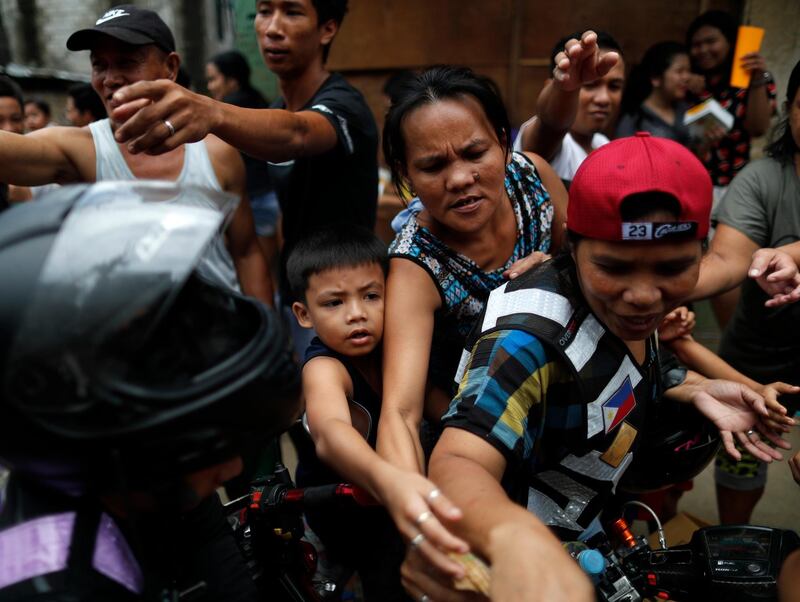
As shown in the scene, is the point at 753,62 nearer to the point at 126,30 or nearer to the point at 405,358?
the point at 405,358

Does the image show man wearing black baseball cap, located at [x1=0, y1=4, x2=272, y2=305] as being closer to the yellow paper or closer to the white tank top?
the white tank top

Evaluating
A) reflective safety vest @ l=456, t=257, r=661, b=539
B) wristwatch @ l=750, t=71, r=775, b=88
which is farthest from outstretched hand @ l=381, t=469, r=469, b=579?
wristwatch @ l=750, t=71, r=775, b=88

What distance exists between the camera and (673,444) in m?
2.04

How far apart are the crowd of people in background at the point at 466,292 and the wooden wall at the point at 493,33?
3.13m

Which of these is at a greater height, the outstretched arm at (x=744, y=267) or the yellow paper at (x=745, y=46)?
the yellow paper at (x=745, y=46)

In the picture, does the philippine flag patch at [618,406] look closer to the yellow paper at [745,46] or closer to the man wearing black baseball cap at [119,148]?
the man wearing black baseball cap at [119,148]

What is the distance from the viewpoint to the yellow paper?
11.3ft

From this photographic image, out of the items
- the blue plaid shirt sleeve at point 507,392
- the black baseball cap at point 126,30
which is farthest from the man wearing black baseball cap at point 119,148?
the blue plaid shirt sleeve at point 507,392

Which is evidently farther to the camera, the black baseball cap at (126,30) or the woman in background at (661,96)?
the woman in background at (661,96)

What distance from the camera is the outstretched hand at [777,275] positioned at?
2.11 meters

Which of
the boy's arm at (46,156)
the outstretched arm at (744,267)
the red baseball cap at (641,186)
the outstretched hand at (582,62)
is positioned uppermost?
the outstretched hand at (582,62)

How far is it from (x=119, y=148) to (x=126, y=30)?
48 centimetres

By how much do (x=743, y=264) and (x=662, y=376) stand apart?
0.84m

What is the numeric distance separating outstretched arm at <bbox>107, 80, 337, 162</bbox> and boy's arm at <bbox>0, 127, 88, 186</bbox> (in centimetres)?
89
